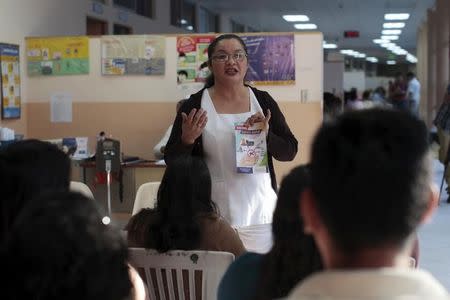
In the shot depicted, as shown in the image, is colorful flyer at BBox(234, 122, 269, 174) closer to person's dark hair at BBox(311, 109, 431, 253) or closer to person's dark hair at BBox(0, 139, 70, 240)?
person's dark hair at BBox(0, 139, 70, 240)

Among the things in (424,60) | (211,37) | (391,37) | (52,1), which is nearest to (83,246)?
(211,37)

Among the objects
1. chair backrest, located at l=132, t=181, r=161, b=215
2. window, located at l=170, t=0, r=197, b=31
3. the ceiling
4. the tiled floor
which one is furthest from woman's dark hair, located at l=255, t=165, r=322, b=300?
the ceiling

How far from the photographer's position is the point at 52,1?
7.81 m

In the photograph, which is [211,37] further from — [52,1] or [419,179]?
[419,179]

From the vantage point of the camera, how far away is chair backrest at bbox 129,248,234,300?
94.0 inches

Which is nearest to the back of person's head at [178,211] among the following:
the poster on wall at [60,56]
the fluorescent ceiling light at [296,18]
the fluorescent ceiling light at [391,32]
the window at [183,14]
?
the poster on wall at [60,56]

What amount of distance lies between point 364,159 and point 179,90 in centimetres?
546

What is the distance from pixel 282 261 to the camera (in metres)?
1.66

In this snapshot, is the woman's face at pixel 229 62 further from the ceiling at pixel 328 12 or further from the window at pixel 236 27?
the window at pixel 236 27

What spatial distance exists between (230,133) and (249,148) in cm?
10

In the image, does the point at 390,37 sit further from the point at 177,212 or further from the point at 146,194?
the point at 177,212

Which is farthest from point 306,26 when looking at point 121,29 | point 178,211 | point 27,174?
point 27,174

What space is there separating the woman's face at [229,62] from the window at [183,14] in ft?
33.1

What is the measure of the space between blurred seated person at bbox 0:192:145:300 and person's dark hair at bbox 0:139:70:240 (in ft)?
1.02
